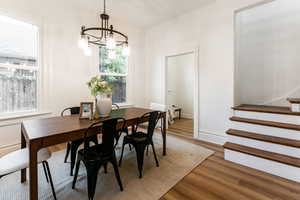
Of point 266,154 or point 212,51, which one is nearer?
point 266,154

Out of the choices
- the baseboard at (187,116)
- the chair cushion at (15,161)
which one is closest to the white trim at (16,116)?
the chair cushion at (15,161)

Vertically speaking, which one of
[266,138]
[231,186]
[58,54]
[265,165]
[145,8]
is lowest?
[231,186]

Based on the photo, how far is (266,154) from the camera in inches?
86.2

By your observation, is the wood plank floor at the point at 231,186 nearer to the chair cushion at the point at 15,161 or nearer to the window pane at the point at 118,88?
the chair cushion at the point at 15,161

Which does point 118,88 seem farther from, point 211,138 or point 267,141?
point 267,141

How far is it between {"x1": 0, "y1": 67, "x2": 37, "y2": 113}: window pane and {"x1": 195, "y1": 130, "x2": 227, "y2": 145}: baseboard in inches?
138

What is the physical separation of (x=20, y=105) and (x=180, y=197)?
10.3 feet

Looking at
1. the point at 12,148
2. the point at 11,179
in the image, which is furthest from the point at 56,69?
the point at 11,179

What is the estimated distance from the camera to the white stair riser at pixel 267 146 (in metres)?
2.07

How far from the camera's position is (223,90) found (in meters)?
3.14

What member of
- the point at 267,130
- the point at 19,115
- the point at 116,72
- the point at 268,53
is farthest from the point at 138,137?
the point at 268,53

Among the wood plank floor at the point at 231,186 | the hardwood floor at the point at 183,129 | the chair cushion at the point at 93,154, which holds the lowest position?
the wood plank floor at the point at 231,186

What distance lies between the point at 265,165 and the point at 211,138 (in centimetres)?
124

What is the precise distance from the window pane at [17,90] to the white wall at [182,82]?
4.06 metres
